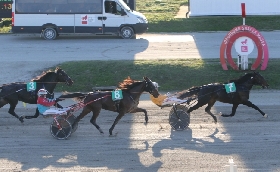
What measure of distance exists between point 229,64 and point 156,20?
10312 millimetres

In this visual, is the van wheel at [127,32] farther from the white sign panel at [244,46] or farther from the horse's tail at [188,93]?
the horse's tail at [188,93]

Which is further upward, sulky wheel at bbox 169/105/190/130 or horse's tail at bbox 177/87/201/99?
horse's tail at bbox 177/87/201/99

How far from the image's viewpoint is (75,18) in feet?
85.6

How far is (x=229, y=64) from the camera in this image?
767 inches

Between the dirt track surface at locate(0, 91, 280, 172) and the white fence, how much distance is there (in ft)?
51.6

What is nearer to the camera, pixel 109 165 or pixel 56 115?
pixel 109 165

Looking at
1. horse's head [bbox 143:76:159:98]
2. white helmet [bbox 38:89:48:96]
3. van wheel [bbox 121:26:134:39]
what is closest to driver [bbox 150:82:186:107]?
horse's head [bbox 143:76:159:98]

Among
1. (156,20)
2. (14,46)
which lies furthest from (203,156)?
(156,20)

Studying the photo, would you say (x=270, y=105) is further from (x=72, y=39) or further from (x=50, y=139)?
(x=72, y=39)

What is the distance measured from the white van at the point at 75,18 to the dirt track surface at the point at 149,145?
11.2 m

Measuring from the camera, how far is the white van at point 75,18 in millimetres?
26047

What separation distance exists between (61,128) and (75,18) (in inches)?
542

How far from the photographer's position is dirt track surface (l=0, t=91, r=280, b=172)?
431 inches

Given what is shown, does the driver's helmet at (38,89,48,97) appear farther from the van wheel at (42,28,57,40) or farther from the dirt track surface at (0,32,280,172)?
the van wheel at (42,28,57,40)
